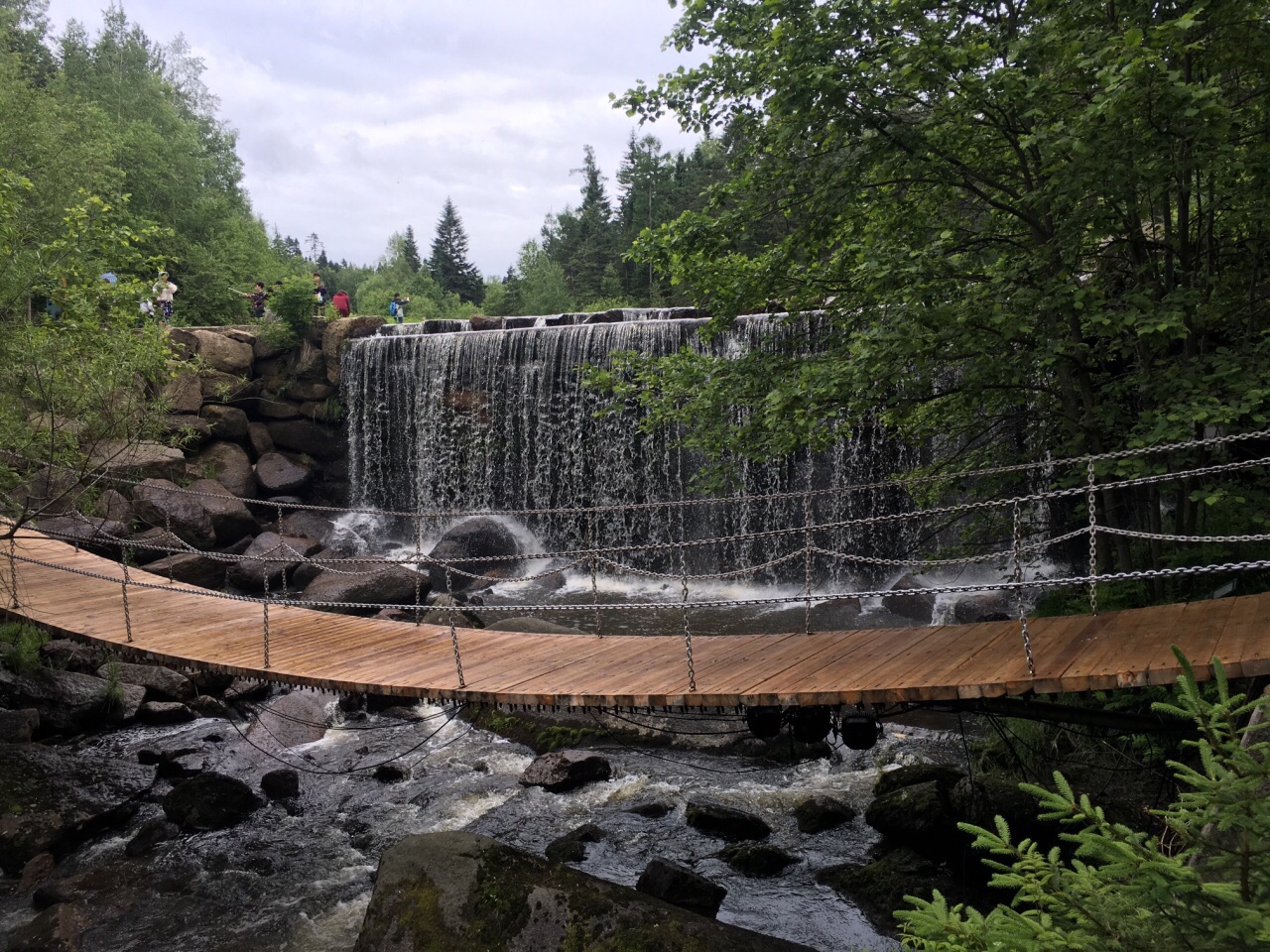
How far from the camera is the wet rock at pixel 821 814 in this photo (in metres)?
8.28

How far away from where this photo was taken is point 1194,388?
20.5 feet

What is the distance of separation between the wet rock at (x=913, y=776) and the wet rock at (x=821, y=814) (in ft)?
1.39

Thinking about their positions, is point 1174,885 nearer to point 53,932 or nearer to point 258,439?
point 53,932

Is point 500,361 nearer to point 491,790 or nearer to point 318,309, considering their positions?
point 318,309

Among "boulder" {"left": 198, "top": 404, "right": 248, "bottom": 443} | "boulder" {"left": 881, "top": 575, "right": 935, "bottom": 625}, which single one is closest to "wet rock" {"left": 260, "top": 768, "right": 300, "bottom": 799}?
"boulder" {"left": 881, "top": 575, "right": 935, "bottom": 625}

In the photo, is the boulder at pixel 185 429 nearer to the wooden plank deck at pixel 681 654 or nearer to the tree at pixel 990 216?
the wooden plank deck at pixel 681 654

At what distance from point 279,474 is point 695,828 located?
1737 cm

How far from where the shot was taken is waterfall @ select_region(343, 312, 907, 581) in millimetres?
17375

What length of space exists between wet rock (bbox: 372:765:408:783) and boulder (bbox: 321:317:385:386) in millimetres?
16170

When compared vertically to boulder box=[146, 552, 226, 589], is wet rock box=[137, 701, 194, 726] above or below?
below

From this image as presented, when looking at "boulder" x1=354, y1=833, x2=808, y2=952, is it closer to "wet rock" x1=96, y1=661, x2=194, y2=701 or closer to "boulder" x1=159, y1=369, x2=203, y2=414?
"wet rock" x1=96, y1=661, x2=194, y2=701

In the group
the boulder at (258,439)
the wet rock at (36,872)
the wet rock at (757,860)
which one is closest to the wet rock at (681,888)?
the wet rock at (757,860)

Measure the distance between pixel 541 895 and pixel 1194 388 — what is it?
223 inches

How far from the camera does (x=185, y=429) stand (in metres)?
19.8
